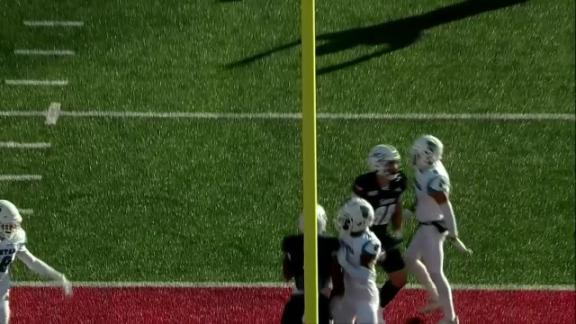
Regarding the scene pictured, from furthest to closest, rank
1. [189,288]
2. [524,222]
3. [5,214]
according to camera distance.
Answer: [524,222] < [189,288] < [5,214]

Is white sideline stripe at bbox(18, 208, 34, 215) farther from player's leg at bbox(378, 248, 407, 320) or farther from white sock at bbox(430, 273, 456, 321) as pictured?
white sock at bbox(430, 273, 456, 321)

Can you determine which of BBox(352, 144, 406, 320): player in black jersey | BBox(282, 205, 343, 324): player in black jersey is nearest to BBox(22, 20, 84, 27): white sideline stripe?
BBox(352, 144, 406, 320): player in black jersey

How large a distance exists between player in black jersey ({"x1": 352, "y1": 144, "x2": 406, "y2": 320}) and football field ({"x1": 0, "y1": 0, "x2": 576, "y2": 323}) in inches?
38.8

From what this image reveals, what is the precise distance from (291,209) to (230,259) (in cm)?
92

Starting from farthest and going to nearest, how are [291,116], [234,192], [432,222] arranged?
[291,116], [234,192], [432,222]

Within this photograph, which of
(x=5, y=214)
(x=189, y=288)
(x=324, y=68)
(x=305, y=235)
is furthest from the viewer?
(x=324, y=68)

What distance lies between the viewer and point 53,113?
13820 mm

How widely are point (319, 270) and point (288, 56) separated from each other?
5397 millimetres

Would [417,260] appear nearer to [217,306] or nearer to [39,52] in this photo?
[217,306]

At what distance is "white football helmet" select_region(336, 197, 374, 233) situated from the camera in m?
9.52

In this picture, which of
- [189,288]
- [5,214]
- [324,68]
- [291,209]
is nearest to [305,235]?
[5,214]

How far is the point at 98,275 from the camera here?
11688mm

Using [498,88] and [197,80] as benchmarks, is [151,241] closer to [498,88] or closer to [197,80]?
[197,80]

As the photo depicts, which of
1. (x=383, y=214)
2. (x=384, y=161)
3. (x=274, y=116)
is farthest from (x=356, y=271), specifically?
(x=274, y=116)
